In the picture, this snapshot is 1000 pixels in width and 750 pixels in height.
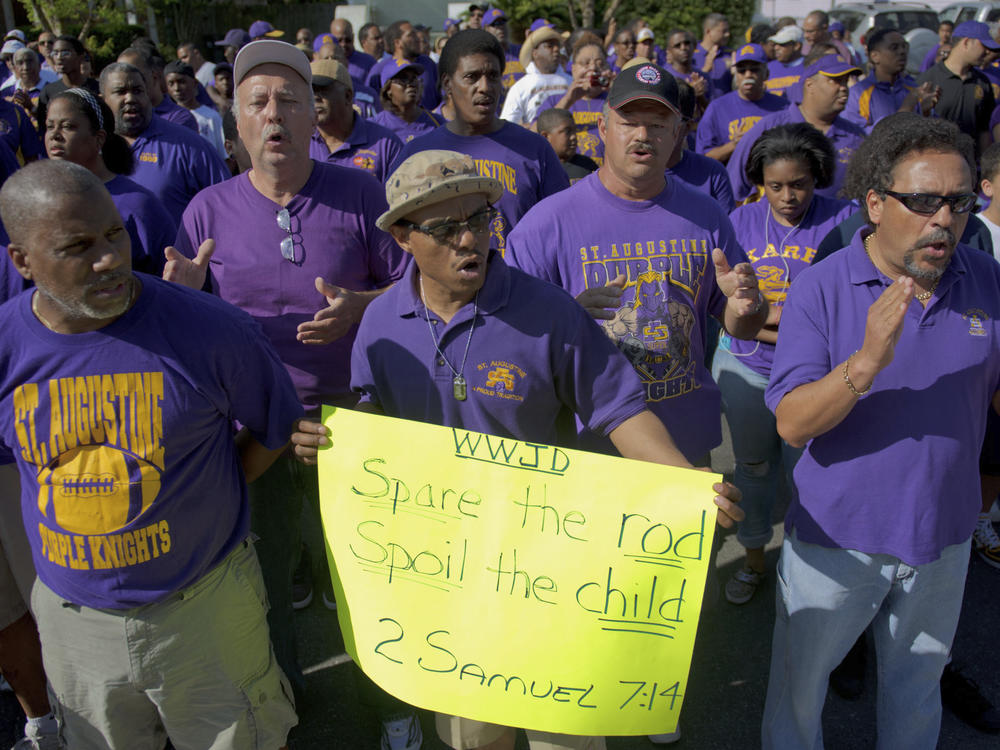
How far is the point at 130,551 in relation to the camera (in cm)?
214

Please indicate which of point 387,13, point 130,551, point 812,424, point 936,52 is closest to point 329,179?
point 130,551

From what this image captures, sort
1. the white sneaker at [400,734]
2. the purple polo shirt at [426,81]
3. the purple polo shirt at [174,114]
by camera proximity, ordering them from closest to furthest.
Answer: the white sneaker at [400,734]
the purple polo shirt at [174,114]
the purple polo shirt at [426,81]

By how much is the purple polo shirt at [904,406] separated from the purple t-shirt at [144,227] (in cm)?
236

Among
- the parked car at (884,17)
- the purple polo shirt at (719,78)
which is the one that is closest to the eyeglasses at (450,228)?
the purple polo shirt at (719,78)

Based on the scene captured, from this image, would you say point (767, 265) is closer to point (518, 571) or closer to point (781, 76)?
point (518, 571)

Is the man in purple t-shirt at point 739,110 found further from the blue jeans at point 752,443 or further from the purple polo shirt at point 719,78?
the purple polo shirt at point 719,78

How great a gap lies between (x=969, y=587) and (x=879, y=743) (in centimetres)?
166

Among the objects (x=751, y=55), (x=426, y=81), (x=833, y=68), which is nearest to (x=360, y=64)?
(x=426, y=81)

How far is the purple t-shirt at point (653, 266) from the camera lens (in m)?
2.88

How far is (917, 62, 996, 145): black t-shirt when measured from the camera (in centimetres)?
787

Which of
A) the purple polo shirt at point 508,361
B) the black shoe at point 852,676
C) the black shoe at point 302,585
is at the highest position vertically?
the purple polo shirt at point 508,361

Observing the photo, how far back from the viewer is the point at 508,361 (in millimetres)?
2264

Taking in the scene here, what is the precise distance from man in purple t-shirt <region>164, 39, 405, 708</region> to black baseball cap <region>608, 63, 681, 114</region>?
969 mm

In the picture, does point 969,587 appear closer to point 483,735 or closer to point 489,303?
point 483,735
